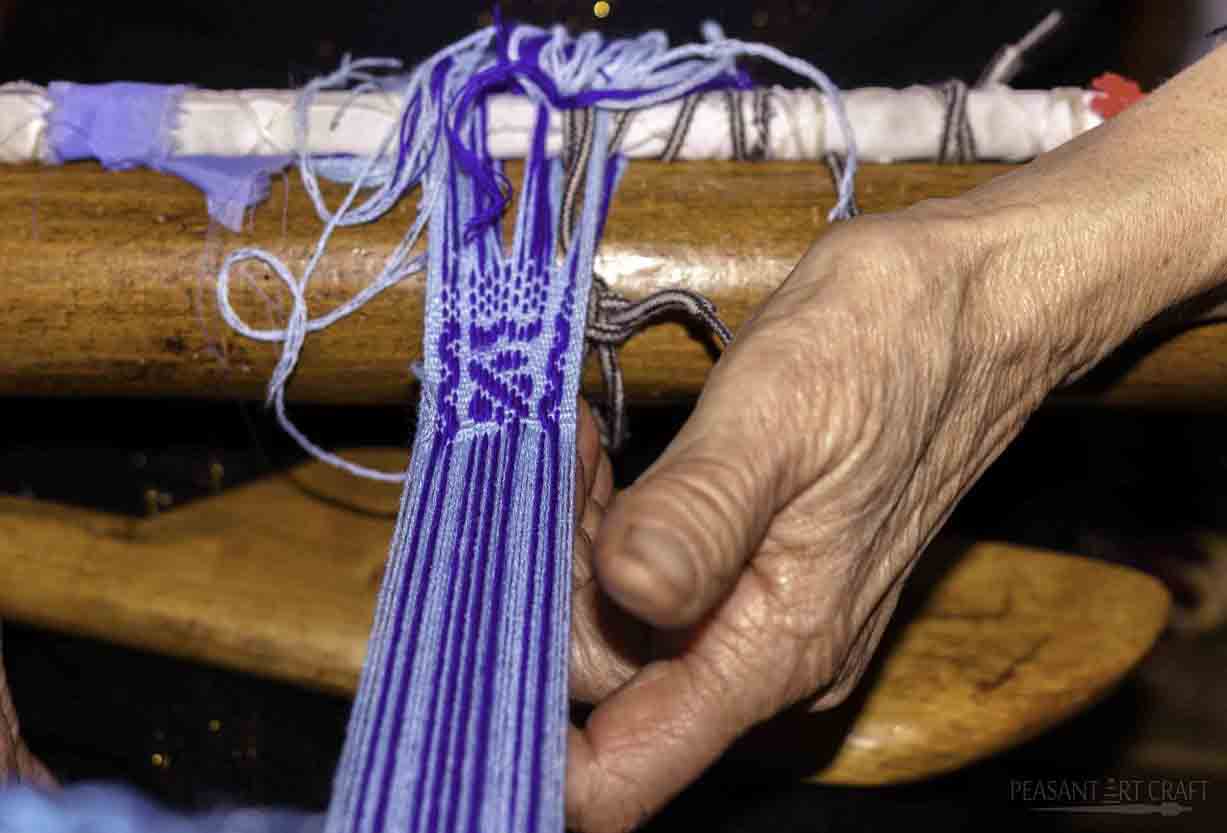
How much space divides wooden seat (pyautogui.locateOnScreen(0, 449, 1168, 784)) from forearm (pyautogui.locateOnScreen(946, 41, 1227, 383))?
41 cm

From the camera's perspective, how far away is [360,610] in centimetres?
134

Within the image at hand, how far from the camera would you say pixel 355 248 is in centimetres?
101

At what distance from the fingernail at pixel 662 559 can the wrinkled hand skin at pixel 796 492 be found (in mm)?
11

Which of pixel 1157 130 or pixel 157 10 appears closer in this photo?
pixel 1157 130

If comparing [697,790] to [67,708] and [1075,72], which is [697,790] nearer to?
[67,708]

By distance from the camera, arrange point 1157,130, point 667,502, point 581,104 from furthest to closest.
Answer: point 581,104, point 1157,130, point 667,502

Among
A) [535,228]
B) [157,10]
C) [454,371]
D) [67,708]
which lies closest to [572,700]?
[454,371]

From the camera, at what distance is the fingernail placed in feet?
1.99

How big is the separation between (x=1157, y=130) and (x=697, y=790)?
2.84 ft

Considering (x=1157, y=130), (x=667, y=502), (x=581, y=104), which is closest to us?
(x=667, y=502)

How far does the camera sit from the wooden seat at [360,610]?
47.2 inches

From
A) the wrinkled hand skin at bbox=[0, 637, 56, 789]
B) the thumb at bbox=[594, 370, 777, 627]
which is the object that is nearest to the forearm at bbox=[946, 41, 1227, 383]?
the thumb at bbox=[594, 370, 777, 627]

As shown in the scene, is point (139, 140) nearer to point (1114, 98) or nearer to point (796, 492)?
point (796, 492)

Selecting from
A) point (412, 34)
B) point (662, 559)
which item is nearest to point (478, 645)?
point (662, 559)
